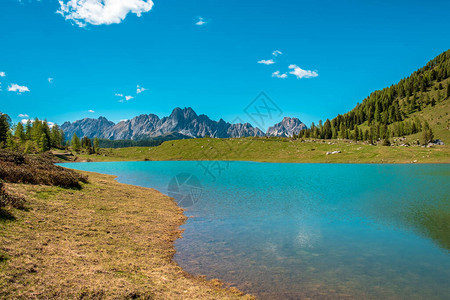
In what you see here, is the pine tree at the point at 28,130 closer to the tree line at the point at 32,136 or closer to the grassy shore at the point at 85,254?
the tree line at the point at 32,136

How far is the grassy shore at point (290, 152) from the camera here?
107 meters

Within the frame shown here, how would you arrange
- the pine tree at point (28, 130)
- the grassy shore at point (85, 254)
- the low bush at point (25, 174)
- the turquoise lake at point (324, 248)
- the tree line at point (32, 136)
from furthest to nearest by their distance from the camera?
the pine tree at point (28, 130), the tree line at point (32, 136), the low bush at point (25, 174), the turquoise lake at point (324, 248), the grassy shore at point (85, 254)

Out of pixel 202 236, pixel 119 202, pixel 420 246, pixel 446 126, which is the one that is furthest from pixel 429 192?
pixel 446 126

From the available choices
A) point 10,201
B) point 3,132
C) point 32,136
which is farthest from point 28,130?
point 10,201

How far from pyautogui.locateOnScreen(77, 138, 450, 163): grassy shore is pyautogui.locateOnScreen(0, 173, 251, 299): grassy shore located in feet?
383

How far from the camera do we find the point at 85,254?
1209 centimetres

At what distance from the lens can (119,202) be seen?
85.3 ft

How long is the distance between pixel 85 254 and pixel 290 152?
141 meters

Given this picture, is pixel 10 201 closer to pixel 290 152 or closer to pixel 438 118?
pixel 290 152

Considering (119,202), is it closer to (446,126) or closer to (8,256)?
(8,256)

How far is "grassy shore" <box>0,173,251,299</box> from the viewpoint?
8797 millimetres

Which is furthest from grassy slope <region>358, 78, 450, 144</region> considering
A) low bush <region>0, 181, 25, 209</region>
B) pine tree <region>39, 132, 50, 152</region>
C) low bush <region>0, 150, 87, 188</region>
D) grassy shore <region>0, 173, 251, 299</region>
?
pine tree <region>39, 132, 50, 152</region>

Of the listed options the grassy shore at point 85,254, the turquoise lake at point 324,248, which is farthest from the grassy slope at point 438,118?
the grassy shore at point 85,254

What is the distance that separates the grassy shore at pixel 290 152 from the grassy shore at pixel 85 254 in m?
117
